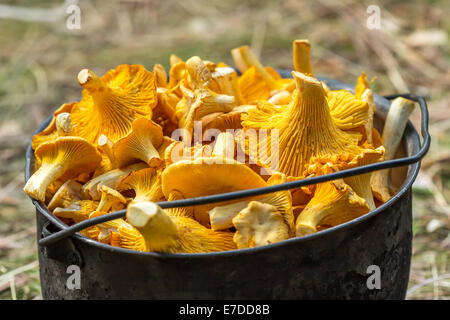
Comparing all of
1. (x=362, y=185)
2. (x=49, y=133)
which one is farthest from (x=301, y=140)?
(x=49, y=133)

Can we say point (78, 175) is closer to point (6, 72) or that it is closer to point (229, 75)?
point (229, 75)

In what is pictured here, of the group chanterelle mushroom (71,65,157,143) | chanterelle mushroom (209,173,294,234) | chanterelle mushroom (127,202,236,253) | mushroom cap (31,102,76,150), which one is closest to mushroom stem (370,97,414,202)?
chanterelle mushroom (209,173,294,234)

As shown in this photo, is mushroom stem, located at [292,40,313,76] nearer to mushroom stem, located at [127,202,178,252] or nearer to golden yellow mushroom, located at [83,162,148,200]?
golden yellow mushroom, located at [83,162,148,200]

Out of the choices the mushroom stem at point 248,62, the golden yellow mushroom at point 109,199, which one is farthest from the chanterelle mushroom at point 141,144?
the mushroom stem at point 248,62

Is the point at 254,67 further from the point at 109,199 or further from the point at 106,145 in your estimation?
the point at 109,199

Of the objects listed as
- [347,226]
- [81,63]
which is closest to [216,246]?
[347,226]

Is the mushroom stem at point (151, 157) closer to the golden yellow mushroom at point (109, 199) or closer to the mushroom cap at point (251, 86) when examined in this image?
the golden yellow mushroom at point (109, 199)

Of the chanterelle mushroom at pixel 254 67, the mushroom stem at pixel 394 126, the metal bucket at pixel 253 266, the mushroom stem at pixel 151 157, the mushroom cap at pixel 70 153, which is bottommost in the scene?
the metal bucket at pixel 253 266

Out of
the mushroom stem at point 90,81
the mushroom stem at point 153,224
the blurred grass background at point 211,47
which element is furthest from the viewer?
the blurred grass background at point 211,47
